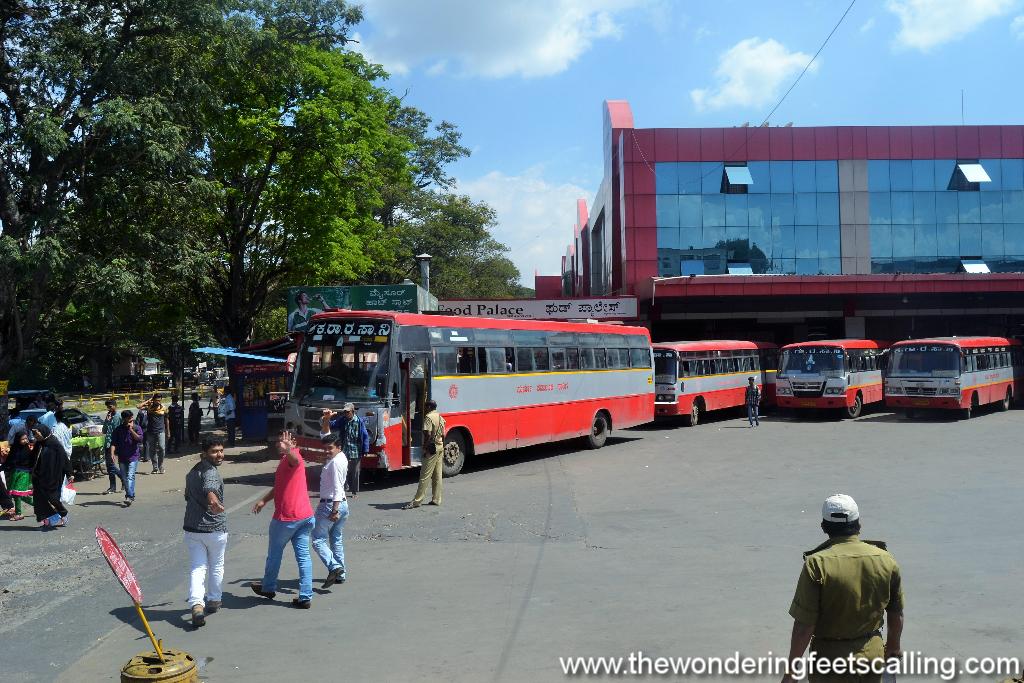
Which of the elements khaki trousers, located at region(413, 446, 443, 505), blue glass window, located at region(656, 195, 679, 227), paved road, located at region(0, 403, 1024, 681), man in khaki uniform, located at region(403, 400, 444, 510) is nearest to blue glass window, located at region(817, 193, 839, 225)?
blue glass window, located at region(656, 195, 679, 227)

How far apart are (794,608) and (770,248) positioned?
39.2 meters

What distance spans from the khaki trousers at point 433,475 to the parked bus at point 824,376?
20.2m

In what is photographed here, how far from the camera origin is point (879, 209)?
41.7 m

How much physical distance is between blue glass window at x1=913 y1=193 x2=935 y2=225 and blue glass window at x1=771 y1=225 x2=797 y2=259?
19.3ft

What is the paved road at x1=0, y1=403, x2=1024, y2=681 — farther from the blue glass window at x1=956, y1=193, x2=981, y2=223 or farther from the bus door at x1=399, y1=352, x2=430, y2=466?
the blue glass window at x1=956, y1=193, x2=981, y2=223

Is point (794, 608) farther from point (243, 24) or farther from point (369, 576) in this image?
point (243, 24)

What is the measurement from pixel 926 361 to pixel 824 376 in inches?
130

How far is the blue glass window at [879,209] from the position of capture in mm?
41625

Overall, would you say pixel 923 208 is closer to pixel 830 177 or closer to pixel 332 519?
pixel 830 177

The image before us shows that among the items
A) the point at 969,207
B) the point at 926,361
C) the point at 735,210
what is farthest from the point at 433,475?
the point at 969,207

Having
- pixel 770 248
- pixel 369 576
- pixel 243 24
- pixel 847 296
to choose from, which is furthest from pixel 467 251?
pixel 369 576

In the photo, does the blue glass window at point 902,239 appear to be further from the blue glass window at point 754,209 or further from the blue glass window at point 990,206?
the blue glass window at point 754,209

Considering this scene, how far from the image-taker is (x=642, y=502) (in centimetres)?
1434

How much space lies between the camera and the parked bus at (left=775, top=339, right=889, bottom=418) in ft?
100
